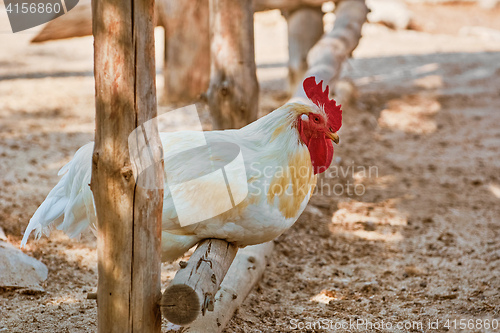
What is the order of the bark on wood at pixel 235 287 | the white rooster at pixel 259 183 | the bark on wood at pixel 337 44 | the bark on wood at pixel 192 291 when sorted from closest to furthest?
the bark on wood at pixel 192 291 → the white rooster at pixel 259 183 → the bark on wood at pixel 235 287 → the bark on wood at pixel 337 44

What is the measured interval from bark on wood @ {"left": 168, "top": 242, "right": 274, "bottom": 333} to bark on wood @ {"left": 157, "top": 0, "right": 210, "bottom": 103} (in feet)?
12.8

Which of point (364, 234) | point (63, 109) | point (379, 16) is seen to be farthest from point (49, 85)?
point (379, 16)

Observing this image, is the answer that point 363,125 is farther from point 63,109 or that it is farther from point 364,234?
point 63,109

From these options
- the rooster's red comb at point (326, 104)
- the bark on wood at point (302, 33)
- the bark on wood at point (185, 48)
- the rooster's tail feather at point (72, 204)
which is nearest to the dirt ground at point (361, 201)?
the rooster's tail feather at point (72, 204)

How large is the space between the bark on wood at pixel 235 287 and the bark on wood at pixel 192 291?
512 millimetres

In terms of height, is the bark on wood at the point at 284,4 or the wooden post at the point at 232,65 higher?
the bark on wood at the point at 284,4

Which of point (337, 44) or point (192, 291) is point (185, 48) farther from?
point (192, 291)

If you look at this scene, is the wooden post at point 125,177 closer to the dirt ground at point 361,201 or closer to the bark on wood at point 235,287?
the bark on wood at point 235,287

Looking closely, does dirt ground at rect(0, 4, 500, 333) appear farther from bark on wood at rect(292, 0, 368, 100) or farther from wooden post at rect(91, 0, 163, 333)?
bark on wood at rect(292, 0, 368, 100)

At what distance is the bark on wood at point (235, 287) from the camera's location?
287 centimetres

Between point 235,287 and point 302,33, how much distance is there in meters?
5.37

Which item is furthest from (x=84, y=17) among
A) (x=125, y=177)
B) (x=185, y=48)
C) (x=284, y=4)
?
(x=125, y=177)

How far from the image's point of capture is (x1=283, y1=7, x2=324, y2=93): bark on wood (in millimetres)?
7676

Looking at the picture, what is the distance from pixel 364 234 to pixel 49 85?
20.0 ft
